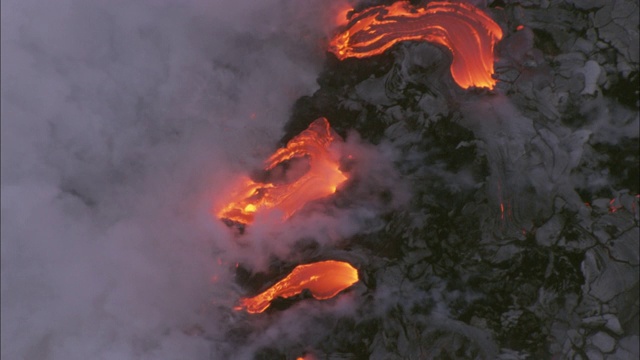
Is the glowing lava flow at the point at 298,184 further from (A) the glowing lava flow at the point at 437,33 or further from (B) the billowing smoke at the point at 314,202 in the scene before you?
(A) the glowing lava flow at the point at 437,33

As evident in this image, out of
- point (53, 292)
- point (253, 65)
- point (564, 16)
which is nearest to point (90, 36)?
point (253, 65)

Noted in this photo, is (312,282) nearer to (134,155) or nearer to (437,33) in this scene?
(134,155)

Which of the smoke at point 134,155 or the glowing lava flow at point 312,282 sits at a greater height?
the smoke at point 134,155

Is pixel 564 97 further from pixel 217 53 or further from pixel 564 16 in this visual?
pixel 217 53

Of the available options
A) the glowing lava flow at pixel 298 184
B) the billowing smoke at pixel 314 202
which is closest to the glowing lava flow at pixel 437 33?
the billowing smoke at pixel 314 202

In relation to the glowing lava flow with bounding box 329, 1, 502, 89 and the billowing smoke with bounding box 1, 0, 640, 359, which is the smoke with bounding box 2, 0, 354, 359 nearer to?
the billowing smoke with bounding box 1, 0, 640, 359

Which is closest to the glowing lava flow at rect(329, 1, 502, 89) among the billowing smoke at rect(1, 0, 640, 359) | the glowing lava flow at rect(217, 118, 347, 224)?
the billowing smoke at rect(1, 0, 640, 359)
